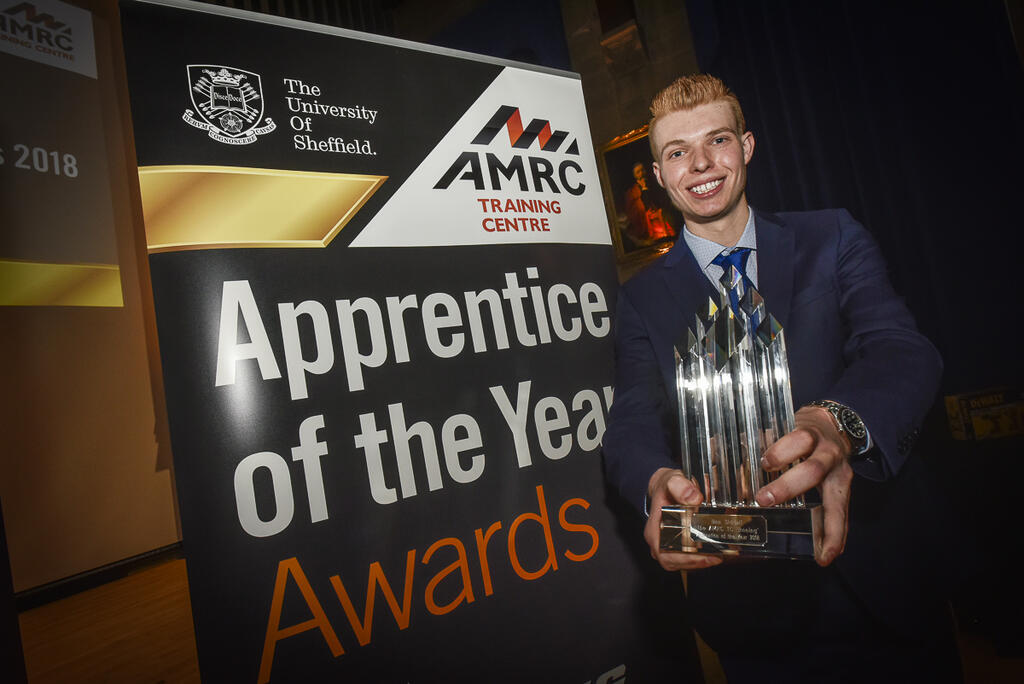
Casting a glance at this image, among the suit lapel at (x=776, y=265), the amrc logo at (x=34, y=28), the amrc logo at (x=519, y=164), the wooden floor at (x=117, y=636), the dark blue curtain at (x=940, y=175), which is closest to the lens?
the suit lapel at (x=776, y=265)

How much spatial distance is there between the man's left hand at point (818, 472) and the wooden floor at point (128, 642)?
1087 millimetres

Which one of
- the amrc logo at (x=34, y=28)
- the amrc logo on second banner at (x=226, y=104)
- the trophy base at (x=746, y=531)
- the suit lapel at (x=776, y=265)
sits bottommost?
the trophy base at (x=746, y=531)

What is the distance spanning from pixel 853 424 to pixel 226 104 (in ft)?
4.52

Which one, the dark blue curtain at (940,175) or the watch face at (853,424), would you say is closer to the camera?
the watch face at (853,424)

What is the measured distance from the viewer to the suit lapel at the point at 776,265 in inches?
48.8

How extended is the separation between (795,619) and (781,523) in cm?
46

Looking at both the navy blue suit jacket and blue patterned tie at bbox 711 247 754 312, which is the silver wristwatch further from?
blue patterned tie at bbox 711 247 754 312

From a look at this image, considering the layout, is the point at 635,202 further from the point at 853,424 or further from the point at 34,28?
the point at 34,28

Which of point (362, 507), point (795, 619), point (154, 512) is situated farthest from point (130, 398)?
point (795, 619)

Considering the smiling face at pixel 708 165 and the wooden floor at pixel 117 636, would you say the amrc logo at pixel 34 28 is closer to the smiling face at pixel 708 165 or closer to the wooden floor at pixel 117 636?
the wooden floor at pixel 117 636

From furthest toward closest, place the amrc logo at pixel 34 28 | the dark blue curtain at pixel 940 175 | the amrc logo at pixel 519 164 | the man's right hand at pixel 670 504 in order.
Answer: the amrc logo at pixel 34 28 < the dark blue curtain at pixel 940 175 < the amrc logo at pixel 519 164 < the man's right hand at pixel 670 504

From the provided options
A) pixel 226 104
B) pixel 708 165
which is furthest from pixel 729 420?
pixel 226 104

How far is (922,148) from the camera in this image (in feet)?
5.78

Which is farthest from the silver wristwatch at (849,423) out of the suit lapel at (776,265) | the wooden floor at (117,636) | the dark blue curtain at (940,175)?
the wooden floor at (117,636)
